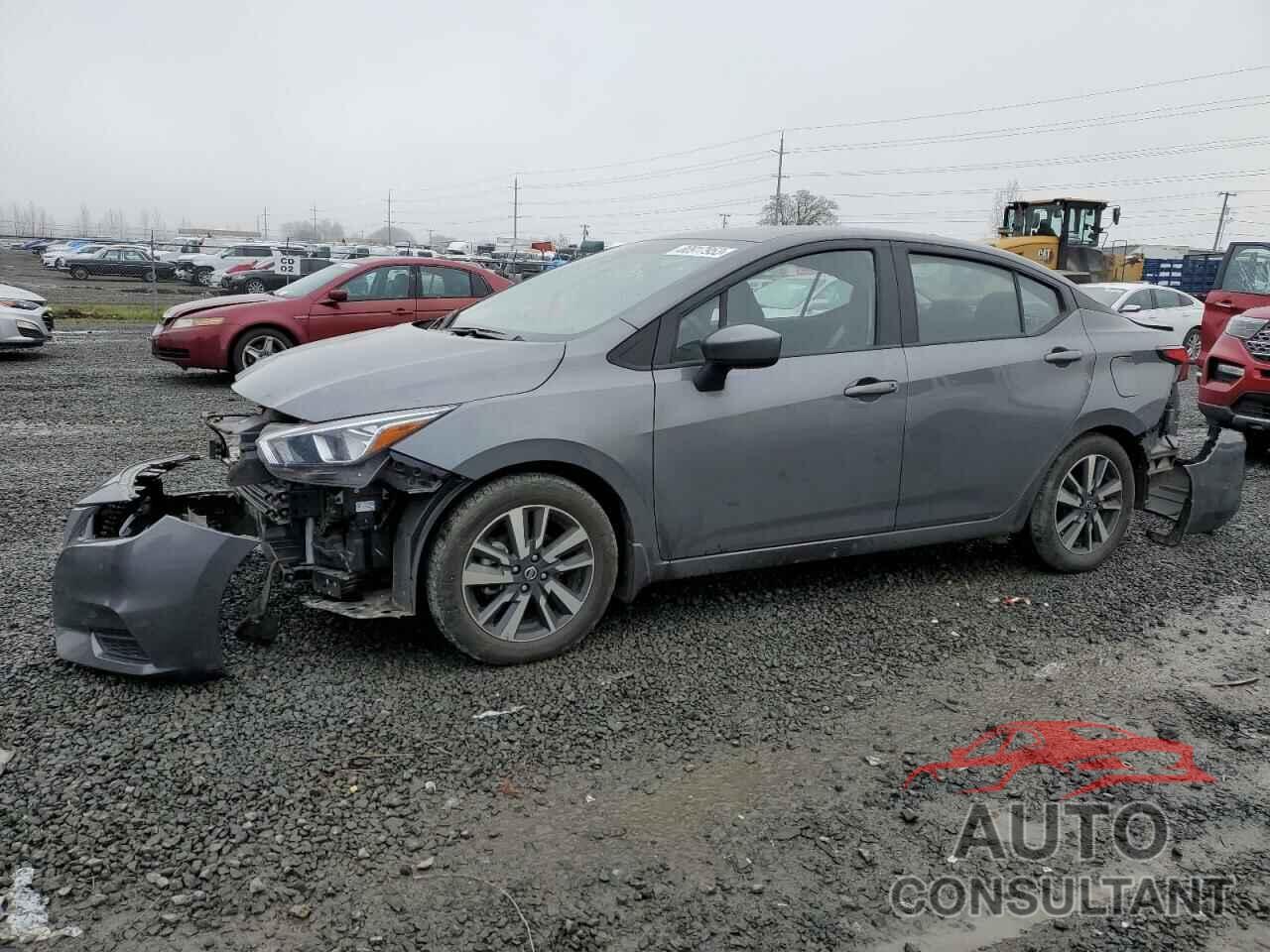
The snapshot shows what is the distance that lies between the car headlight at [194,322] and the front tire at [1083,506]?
955 cm

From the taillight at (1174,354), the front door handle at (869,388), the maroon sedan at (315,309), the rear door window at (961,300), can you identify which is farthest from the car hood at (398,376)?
the maroon sedan at (315,309)

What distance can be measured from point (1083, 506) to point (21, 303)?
13.9 meters

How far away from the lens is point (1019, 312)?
4.96m

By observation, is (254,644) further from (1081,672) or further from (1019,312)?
(1019,312)

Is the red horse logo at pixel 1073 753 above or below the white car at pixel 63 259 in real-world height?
below

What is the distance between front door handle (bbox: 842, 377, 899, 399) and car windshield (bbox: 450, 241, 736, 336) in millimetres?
786

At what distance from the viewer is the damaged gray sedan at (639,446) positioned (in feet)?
11.9

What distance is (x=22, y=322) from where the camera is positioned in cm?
1330

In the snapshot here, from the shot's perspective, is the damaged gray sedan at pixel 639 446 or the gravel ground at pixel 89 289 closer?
the damaged gray sedan at pixel 639 446

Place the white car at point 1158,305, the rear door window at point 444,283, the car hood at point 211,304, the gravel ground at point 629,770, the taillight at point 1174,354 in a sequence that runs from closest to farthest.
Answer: the gravel ground at point 629,770
the taillight at point 1174,354
the car hood at point 211,304
the rear door window at point 444,283
the white car at point 1158,305

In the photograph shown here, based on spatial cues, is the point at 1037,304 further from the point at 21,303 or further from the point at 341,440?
the point at 21,303

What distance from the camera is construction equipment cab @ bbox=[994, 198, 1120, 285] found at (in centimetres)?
2497

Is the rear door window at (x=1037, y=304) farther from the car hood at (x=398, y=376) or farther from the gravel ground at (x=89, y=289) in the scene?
the gravel ground at (x=89, y=289)

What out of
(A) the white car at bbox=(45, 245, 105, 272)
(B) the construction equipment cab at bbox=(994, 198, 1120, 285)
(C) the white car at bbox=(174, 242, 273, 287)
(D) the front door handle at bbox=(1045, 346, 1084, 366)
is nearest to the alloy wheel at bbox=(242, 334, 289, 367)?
(D) the front door handle at bbox=(1045, 346, 1084, 366)
